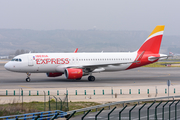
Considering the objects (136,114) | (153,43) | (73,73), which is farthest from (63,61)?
(136,114)

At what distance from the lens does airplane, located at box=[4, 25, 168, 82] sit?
43.3m

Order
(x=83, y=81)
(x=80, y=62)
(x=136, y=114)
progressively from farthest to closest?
(x=80, y=62), (x=83, y=81), (x=136, y=114)

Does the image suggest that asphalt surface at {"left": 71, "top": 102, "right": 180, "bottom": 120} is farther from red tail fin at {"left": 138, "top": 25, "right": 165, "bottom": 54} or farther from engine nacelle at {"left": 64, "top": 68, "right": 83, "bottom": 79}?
red tail fin at {"left": 138, "top": 25, "right": 165, "bottom": 54}

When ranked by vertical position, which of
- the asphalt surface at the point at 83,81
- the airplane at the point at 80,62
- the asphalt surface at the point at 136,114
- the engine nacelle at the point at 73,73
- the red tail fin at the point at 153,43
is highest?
the red tail fin at the point at 153,43

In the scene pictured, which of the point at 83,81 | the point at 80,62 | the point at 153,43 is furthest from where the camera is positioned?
the point at 153,43

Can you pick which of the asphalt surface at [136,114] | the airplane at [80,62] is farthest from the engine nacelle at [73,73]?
the asphalt surface at [136,114]

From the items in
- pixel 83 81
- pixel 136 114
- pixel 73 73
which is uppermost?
pixel 73 73

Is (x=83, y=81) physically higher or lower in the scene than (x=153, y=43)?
lower

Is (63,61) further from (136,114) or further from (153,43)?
(136,114)

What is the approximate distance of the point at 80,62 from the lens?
46.4 meters

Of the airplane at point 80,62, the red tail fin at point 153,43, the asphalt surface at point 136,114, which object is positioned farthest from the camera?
the red tail fin at point 153,43

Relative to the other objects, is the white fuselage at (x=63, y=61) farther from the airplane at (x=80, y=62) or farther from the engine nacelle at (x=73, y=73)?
the engine nacelle at (x=73, y=73)

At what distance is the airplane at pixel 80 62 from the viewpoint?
1705 inches

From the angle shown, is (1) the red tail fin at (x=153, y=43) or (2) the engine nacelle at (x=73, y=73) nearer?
(2) the engine nacelle at (x=73, y=73)
